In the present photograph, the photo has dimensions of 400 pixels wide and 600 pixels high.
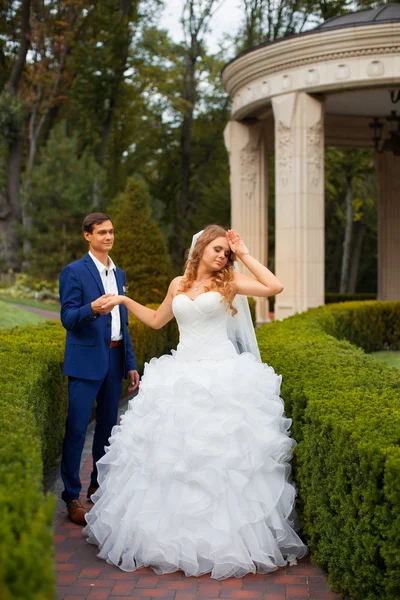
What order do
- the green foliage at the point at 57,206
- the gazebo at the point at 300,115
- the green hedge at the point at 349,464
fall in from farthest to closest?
the green foliage at the point at 57,206 < the gazebo at the point at 300,115 < the green hedge at the point at 349,464

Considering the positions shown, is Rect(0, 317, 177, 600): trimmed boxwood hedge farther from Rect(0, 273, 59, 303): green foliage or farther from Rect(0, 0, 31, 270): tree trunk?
Rect(0, 0, 31, 270): tree trunk

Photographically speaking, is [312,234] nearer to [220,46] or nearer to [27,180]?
[27,180]

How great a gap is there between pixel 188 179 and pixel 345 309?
22661 mm

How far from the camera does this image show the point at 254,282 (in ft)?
16.7

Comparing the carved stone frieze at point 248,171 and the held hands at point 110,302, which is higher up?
the carved stone frieze at point 248,171

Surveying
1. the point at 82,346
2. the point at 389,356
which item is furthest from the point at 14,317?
the point at 82,346

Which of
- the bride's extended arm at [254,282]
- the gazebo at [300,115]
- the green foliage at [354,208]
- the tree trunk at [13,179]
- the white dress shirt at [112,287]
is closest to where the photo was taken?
the bride's extended arm at [254,282]

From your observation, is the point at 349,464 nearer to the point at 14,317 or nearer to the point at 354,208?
the point at 14,317

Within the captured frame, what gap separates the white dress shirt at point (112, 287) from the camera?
5586 mm

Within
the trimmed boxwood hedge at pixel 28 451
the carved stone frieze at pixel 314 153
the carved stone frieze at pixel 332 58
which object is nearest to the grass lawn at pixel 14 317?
the trimmed boxwood hedge at pixel 28 451

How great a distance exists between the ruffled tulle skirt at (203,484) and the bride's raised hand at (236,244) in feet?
2.65

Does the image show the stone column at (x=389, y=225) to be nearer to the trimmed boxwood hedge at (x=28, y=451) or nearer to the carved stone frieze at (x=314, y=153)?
the carved stone frieze at (x=314, y=153)

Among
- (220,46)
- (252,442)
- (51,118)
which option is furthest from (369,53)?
(220,46)

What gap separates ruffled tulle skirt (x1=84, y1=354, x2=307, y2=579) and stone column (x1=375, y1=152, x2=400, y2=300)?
54.6ft
